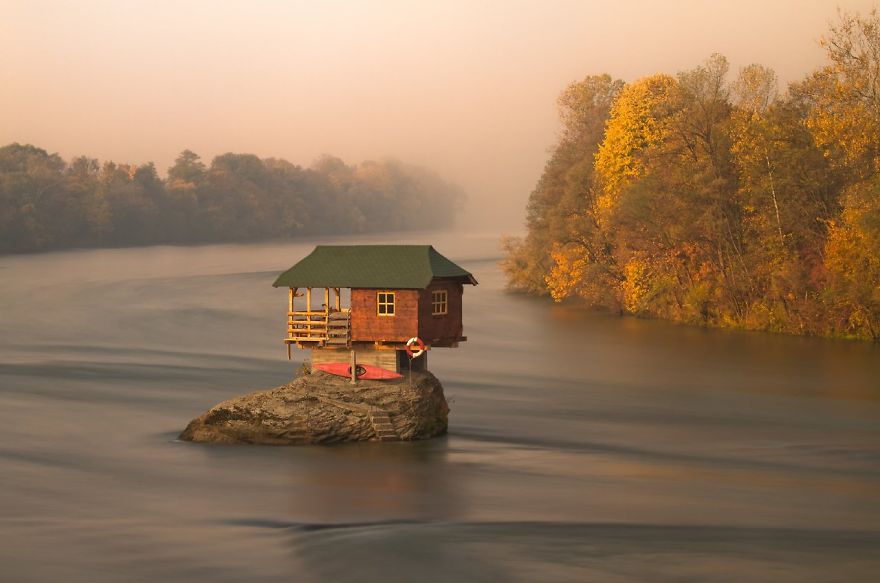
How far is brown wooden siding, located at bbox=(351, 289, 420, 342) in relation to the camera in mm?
43250

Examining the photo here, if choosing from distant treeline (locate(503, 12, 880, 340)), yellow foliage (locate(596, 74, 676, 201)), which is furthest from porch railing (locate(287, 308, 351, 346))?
yellow foliage (locate(596, 74, 676, 201))

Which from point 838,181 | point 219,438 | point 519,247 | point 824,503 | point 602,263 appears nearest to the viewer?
point 824,503

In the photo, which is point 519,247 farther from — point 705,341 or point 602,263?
point 705,341

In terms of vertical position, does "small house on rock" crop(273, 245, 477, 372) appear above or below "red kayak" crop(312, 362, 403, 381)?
above

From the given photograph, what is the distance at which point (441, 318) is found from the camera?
44438 mm

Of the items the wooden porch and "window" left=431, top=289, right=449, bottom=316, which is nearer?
the wooden porch

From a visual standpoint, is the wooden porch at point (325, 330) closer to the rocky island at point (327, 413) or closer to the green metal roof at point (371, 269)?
the green metal roof at point (371, 269)

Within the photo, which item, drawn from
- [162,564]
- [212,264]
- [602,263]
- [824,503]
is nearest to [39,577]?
[162,564]

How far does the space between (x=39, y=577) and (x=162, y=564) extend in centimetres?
320

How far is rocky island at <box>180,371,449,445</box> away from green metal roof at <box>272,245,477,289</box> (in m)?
3.56

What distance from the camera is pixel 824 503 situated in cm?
3734

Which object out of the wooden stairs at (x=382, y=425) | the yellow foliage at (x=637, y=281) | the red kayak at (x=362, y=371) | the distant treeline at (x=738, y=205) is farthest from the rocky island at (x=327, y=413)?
the yellow foliage at (x=637, y=281)

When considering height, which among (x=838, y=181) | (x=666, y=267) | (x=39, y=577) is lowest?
(x=39, y=577)

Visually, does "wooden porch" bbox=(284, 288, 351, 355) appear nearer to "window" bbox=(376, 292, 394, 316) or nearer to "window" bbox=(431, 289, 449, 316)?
"window" bbox=(376, 292, 394, 316)
